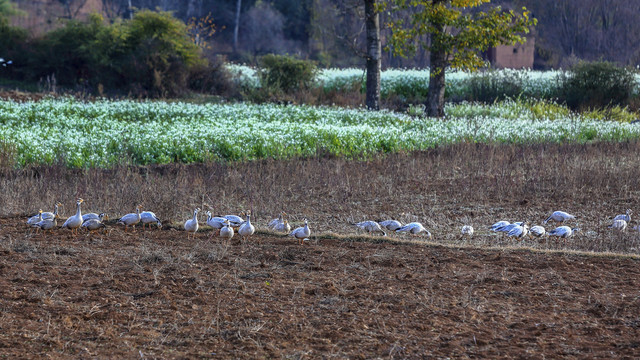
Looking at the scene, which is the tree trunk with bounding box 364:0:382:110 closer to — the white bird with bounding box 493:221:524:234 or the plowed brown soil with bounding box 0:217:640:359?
the white bird with bounding box 493:221:524:234

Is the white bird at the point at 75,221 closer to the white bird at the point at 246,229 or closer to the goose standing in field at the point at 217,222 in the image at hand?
the goose standing in field at the point at 217,222

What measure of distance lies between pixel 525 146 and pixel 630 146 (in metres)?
2.63

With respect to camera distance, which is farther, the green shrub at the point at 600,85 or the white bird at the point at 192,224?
the green shrub at the point at 600,85

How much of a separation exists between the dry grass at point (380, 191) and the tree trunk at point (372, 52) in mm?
8693

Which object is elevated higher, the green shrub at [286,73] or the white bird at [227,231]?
the green shrub at [286,73]

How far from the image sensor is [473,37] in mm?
22312

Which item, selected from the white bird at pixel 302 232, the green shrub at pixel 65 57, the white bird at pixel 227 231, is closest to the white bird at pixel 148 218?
the white bird at pixel 227 231

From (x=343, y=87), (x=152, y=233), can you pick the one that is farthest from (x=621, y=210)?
(x=343, y=87)

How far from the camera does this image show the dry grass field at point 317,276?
5820 millimetres

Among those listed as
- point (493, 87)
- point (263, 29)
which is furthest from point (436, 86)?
point (263, 29)

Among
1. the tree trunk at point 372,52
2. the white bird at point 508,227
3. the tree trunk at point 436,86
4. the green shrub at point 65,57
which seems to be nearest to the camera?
the white bird at point 508,227

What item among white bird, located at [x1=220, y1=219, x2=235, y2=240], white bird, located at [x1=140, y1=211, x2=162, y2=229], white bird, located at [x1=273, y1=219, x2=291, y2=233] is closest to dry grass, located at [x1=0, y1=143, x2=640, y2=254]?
white bird, located at [x1=140, y1=211, x2=162, y2=229]

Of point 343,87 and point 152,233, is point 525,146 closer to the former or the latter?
point 152,233

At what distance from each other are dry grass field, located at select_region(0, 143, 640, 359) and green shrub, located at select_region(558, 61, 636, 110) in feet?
49.2
